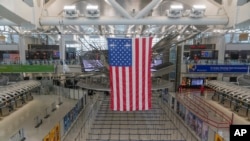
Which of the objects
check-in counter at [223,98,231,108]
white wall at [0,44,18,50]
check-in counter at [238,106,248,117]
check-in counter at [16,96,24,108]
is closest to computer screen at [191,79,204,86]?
check-in counter at [223,98,231,108]

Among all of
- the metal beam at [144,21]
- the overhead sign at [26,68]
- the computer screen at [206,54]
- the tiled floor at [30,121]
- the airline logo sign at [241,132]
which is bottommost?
the tiled floor at [30,121]

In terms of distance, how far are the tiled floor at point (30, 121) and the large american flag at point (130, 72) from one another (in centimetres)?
471

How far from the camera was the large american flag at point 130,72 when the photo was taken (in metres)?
7.04

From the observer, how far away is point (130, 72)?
283 inches

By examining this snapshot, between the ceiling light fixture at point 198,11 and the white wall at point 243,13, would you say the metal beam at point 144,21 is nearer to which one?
the ceiling light fixture at point 198,11

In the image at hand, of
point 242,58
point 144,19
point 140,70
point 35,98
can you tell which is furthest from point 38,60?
point 242,58

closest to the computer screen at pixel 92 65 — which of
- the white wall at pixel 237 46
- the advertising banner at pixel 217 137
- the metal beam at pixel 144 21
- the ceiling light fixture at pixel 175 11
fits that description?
the metal beam at pixel 144 21

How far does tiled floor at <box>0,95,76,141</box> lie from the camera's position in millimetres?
10266

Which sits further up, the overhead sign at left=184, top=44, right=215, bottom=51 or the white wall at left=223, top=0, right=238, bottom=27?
the white wall at left=223, top=0, right=238, bottom=27

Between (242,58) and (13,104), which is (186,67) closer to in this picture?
(242,58)

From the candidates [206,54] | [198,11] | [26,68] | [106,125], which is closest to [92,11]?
[198,11]

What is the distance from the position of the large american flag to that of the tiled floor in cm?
471

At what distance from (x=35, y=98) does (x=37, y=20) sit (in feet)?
38.8

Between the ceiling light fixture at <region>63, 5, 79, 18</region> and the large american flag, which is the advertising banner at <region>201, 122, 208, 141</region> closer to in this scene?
the large american flag
